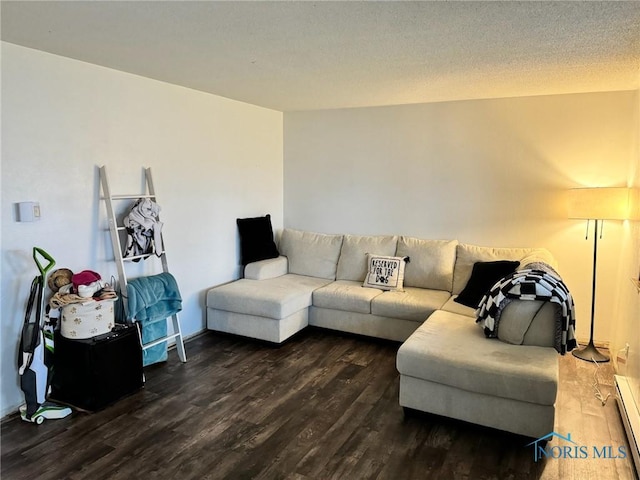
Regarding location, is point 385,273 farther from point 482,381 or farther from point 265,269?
point 482,381

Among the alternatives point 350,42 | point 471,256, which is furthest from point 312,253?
point 350,42

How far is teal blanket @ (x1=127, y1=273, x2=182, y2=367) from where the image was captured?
3.29 metres

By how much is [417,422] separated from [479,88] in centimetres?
275

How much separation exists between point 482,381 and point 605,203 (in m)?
1.98

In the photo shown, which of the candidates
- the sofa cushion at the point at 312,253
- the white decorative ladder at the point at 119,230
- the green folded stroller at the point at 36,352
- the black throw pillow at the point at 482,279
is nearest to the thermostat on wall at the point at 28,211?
the green folded stroller at the point at 36,352

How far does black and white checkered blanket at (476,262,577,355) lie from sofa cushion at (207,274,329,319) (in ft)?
5.65

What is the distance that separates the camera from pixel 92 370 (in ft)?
9.32

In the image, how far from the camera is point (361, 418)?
9.30ft

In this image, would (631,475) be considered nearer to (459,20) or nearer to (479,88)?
(459,20)

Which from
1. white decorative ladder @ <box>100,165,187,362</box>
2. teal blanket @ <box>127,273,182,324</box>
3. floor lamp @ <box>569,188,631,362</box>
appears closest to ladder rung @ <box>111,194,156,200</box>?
white decorative ladder @ <box>100,165,187,362</box>

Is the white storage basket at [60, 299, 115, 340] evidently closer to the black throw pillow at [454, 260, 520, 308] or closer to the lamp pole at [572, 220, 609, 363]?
the black throw pillow at [454, 260, 520, 308]

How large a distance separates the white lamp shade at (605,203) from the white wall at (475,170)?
0.41m

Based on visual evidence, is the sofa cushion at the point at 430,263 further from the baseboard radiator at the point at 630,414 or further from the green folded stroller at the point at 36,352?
the green folded stroller at the point at 36,352

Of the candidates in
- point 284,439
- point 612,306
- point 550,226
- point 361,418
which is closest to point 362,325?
point 361,418
